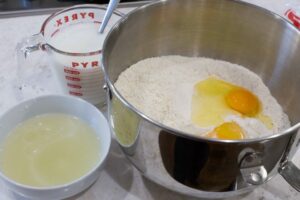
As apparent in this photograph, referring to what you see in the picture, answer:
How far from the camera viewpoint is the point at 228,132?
0.75 m

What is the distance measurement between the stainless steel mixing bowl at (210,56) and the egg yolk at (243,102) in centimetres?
8

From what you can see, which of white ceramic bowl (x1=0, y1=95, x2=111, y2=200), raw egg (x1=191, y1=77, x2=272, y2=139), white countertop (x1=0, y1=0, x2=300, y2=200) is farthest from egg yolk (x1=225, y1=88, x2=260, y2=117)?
white ceramic bowl (x1=0, y1=95, x2=111, y2=200)

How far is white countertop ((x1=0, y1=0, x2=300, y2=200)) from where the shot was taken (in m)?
0.74

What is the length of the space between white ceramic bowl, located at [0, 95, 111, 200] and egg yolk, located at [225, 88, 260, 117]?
0.28 meters

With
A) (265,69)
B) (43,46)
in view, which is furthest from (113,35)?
(265,69)

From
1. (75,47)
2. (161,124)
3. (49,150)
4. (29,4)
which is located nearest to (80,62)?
(75,47)

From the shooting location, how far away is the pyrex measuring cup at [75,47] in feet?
2.67

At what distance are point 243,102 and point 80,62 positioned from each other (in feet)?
1.15

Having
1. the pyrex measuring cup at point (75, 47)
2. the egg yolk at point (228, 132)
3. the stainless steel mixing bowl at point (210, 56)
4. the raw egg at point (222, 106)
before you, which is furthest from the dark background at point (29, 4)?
the egg yolk at point (228, 132)

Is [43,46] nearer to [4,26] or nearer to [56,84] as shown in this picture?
[56,84]

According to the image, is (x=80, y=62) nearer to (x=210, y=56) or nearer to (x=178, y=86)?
(x=178, y=86)

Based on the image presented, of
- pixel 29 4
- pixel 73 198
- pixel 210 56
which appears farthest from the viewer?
pixel 29 4

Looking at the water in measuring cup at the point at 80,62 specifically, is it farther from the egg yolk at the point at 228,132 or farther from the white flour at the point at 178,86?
the egg yolk at the point at 228,132

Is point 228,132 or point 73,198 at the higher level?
point 228,132
